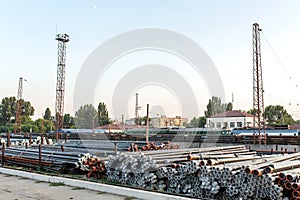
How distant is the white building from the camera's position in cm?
6594

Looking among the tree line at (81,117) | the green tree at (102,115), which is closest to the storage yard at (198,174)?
the tree line at (81,117)

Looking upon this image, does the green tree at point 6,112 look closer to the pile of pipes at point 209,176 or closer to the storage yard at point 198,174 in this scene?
the storage yard at point 198,174

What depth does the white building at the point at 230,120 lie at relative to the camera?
65.9 meters

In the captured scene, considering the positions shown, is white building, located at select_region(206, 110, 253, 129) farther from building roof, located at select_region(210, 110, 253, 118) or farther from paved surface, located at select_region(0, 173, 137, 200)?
paved surface, located at select_region(0, 173, 137, 200)

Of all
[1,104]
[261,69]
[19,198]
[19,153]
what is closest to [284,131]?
[261,69]

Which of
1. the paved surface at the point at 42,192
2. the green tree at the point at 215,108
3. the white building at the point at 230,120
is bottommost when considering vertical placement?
the paved surface at the point at 42,192

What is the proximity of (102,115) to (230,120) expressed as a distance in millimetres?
33861

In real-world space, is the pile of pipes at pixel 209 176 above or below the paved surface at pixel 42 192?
above

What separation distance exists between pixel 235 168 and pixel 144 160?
8.18 feet

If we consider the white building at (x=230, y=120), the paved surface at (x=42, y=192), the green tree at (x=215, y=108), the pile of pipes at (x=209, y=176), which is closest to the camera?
the pile of pipes at (x=209, y=176)

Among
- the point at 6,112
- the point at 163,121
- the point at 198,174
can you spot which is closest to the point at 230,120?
the point at 163,121

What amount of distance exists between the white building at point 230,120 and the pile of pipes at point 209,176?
57.9 meters

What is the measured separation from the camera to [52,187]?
28.6 ft

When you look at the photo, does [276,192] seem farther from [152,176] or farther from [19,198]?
[19,198]
